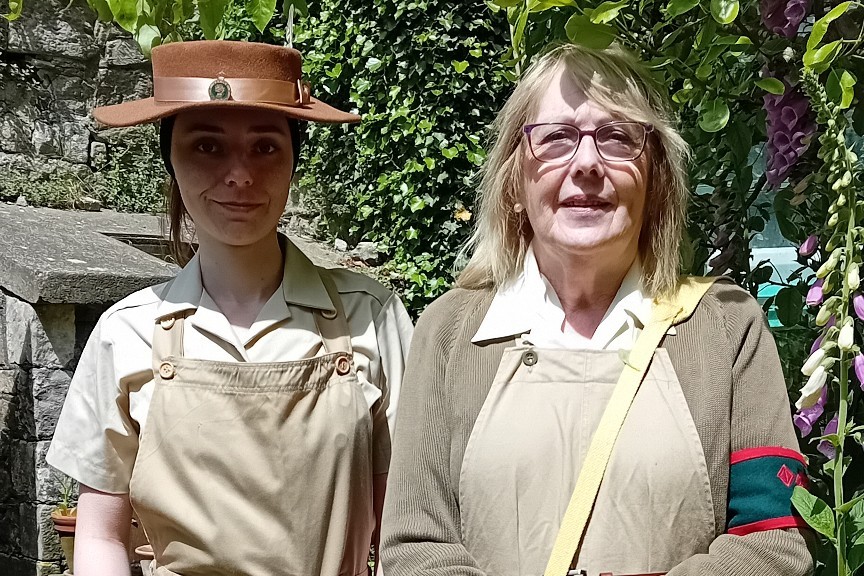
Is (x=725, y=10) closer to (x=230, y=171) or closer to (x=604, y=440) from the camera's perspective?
(x=604, y=440)

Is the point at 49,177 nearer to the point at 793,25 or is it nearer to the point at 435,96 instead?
the point at 435,96

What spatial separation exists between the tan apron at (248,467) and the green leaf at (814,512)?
76cm

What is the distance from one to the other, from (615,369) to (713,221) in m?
0.85

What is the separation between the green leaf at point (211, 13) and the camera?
1874 millimetres

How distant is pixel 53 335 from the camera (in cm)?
371

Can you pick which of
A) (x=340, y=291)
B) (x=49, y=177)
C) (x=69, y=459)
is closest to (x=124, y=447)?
(x=69, y=459)

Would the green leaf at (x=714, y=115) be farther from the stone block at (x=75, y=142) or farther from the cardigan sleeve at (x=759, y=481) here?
the stone block at (x=75, y=142)

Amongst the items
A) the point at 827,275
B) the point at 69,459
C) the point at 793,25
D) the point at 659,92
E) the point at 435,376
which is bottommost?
the point at 69,459

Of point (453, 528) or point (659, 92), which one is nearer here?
point (453, 528)

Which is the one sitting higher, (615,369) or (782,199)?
(782,199)

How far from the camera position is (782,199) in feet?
7.31

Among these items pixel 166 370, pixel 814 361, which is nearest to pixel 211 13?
pixel 166 370

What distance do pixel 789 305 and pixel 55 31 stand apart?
5.59 m

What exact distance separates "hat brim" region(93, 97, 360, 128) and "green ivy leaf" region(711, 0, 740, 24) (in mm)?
731
